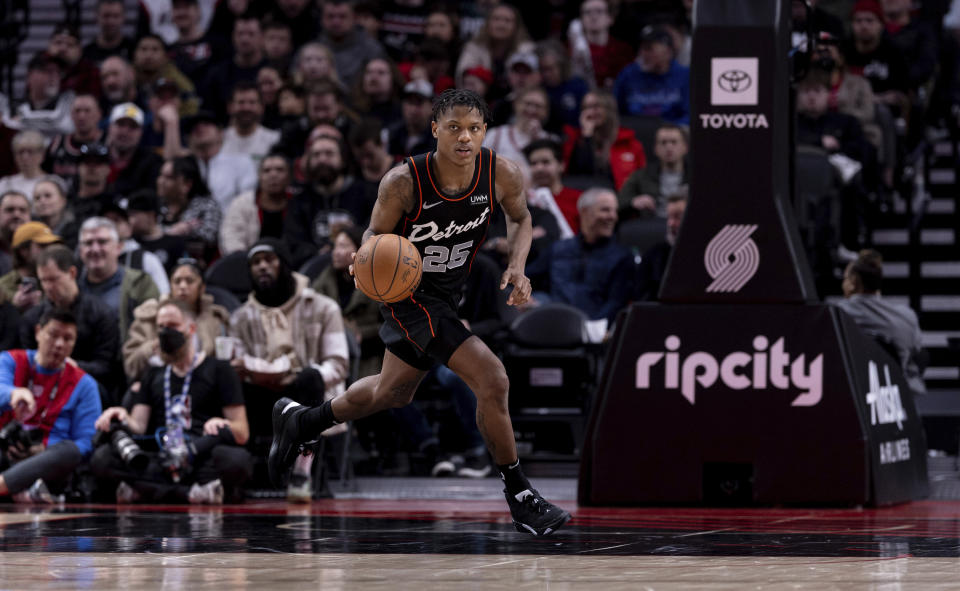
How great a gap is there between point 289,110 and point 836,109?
16.0 feet

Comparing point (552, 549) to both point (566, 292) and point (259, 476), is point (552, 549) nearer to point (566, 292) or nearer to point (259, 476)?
point (259, 476)

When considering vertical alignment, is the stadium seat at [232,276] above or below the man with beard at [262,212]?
below

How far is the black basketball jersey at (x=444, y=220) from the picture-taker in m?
6.20

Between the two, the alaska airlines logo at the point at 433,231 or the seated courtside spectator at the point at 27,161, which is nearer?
the alaska airlines logo at the point at 433,231

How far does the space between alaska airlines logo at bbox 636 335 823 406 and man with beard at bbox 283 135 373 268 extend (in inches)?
154

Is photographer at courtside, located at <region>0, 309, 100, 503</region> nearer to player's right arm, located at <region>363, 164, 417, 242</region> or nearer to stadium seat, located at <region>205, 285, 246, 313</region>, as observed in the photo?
stadium seat, located at <region>205, 285, 246, 313</region>

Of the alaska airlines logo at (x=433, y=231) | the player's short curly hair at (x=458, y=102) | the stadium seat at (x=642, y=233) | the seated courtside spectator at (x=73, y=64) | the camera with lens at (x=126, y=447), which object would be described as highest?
the seated courtside spectator at (x=73, y=64)

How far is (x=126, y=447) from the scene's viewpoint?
8.65 meters

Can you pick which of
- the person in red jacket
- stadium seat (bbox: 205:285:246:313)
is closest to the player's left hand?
stadium seat (bbox: 205:285:246:313)

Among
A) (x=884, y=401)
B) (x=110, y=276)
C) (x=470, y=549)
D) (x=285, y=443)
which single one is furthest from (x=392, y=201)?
(x=110, y=276)

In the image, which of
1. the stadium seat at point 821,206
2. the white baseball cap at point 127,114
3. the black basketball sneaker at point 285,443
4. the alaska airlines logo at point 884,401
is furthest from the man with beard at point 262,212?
the alaska airlines logo at point 884,401

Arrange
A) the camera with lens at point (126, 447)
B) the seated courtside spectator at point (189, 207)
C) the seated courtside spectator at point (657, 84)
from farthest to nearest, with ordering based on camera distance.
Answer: the seated courtside spectator at point (657, 84) → the seated courtside spectator at point (189, 207) → the camera with lens at point (126, 447)

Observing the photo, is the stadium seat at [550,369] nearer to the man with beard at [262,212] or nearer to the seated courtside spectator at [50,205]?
the man with beard at [262,212]

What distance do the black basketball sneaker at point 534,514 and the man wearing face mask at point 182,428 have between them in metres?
3.00
